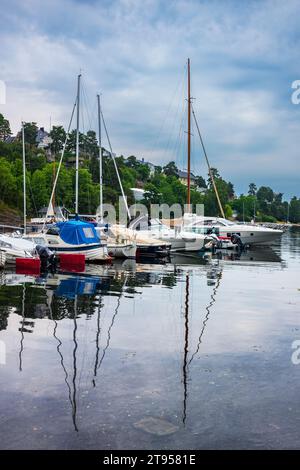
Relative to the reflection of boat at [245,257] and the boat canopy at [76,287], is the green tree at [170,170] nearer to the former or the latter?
the reflection of boat at [245,257]

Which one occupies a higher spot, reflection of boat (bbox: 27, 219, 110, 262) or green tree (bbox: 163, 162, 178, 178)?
green tree (bbox: 163, 162, 178, 178)

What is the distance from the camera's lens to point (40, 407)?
24.9 ft

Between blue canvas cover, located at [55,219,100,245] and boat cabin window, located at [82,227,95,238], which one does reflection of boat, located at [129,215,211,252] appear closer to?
boat cabin window, located at [82,227,95,238]

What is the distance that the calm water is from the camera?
686 centimetres

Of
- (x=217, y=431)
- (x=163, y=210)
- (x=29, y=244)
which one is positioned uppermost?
(x=163, y=210)

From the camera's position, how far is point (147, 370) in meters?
9.66

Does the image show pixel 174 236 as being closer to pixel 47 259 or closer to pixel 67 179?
pixel 47 259

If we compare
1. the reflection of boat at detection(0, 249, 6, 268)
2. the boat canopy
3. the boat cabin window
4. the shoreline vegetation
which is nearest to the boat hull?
the boat cabin window

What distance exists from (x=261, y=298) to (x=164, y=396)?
1134cm

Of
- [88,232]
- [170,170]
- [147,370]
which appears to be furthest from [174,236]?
[170,170]

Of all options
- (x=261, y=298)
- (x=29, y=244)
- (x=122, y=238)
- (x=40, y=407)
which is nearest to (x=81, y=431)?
(x=40, y=407)

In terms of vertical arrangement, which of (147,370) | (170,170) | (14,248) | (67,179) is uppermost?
(170,170)

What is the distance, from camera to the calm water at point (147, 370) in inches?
270

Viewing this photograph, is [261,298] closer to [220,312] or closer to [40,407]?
[220,312]
